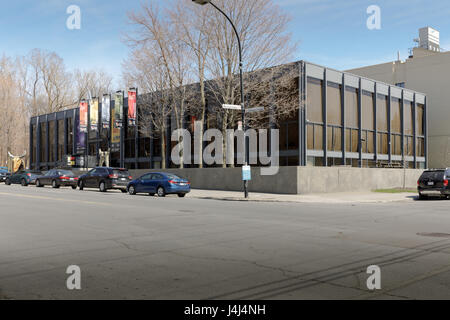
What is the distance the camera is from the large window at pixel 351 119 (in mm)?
38938

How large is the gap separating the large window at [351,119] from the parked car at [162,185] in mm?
18791

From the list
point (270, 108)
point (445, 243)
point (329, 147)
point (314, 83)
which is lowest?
point (445, 243)

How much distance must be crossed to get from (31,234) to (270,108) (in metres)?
24.0

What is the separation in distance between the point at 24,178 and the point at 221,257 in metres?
36.9

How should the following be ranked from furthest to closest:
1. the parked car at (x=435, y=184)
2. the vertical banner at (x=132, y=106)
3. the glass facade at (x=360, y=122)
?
the vertical banner at (x=132, y=106) < the glass facade at (x=360, y=122) < the parked car at (x=435, y=184)

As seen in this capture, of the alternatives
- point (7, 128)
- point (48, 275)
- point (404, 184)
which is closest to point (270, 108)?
point (404, 184)

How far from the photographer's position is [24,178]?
131 ft

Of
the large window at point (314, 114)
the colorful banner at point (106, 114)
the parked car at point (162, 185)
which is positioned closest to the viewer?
the parked car at point (162, 185)

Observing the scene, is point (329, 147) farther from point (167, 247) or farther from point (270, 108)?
point (167, 247)

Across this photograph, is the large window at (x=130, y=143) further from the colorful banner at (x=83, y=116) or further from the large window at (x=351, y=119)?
the large window at (x=351, y=119)

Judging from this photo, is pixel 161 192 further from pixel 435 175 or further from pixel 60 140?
pixel 60 140

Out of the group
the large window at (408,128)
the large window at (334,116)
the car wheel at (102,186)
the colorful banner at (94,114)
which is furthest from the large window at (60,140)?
the large window at (408,128)
